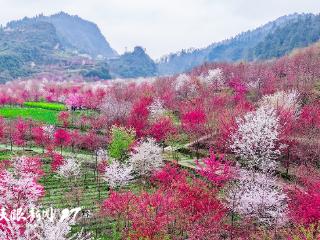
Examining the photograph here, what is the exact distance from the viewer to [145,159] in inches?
2186

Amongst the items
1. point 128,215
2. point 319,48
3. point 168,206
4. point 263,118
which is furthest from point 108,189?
point 319,48

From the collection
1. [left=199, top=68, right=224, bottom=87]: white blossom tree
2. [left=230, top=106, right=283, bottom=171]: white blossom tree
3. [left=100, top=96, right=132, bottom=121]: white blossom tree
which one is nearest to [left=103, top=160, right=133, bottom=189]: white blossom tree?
[left=230, top=106, right=283, bottom=171]: white blossom tree

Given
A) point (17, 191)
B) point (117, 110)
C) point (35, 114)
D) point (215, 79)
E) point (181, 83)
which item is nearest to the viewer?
point (17, 191)

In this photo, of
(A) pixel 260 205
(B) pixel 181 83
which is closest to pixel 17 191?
(A) pixel 260 205

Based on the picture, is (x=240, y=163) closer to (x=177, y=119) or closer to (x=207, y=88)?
(x=177, y=119)

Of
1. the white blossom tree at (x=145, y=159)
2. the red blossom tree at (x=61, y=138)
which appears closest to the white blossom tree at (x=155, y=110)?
the red blossom tree at (x=61, y=138)

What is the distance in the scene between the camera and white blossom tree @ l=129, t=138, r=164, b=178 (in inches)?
2174

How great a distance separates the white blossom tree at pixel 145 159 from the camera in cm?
5522

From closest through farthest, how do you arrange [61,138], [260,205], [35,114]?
[260,205]
[61,138]
[35,114]

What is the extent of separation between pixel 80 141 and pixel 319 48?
308 ft

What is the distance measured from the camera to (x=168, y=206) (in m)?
35.9

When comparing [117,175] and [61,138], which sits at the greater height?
[61,138]

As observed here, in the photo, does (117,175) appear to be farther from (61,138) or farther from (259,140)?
(61,138)

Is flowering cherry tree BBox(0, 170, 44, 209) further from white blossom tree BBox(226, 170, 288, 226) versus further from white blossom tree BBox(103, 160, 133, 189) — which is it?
white blossom tree BBox(226, 170, 288, 226)
